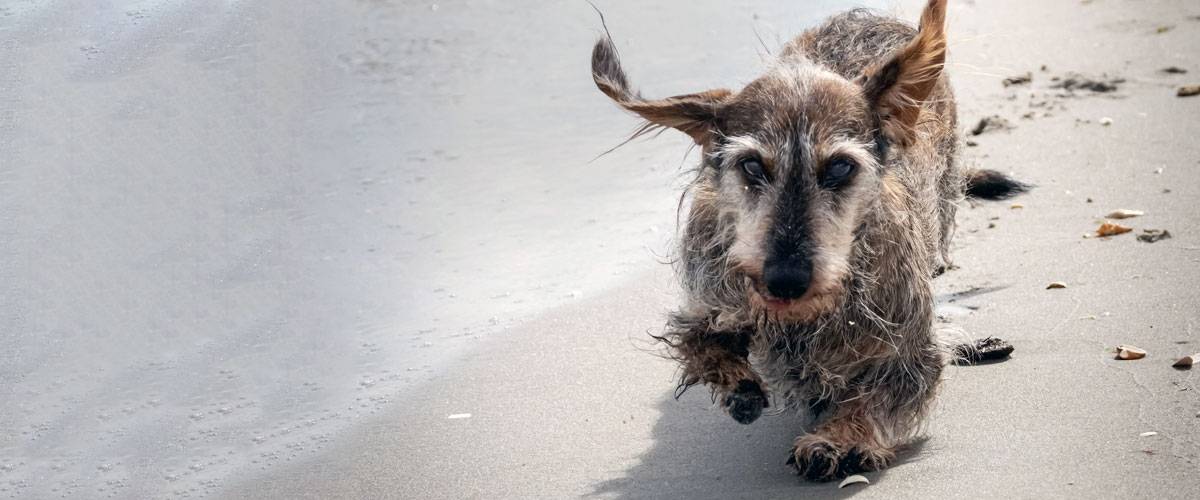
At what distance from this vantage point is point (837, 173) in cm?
418

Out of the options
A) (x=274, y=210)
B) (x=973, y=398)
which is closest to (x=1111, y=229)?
(x=973, y=398)

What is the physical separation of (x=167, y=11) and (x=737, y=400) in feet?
17.0

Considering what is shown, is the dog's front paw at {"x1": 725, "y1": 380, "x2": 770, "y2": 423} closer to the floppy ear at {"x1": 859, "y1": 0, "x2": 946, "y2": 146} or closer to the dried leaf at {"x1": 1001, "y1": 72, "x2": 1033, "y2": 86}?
the floppy ear at {"x1": 859, "y1": 0, "x2": 946, "y2": 146}

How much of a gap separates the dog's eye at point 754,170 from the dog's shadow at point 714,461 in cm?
108

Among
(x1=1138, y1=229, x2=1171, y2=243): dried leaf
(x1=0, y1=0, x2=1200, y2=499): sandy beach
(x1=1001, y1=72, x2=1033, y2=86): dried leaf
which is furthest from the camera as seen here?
(x1=1001, y1=72, x2=1033, y2=86): dried leaf

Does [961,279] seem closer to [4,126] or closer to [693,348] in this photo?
[693,348]

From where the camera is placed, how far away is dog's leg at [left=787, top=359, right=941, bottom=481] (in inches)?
170

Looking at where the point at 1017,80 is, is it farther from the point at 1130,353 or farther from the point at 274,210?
the point at 274,210

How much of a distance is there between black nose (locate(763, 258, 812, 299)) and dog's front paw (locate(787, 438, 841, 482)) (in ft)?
2.32

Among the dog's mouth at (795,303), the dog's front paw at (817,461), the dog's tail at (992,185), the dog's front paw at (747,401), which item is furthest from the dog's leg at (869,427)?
the dog's tail at (992,185)

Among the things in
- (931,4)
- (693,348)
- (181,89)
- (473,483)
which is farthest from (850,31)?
(181,89)

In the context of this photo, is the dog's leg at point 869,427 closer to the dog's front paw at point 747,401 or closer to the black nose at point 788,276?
the dog's front paw at point 747,401

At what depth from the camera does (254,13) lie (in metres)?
8.45

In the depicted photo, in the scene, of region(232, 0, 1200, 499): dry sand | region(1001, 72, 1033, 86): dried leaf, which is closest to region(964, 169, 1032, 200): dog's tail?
region(232, 0, 1200, 499): dry sand
